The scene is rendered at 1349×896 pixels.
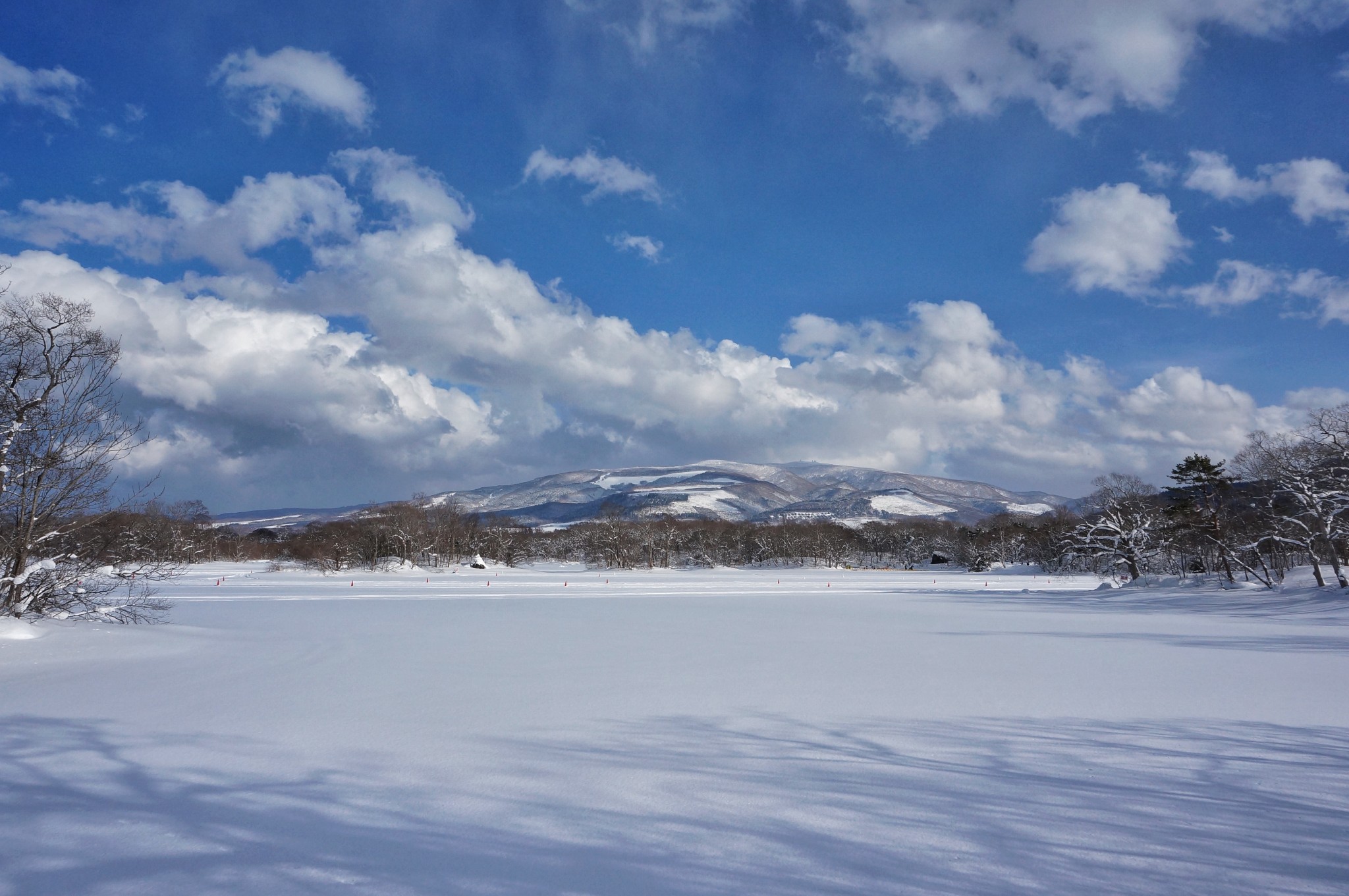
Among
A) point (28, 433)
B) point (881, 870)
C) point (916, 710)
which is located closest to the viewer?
point (881, 870)

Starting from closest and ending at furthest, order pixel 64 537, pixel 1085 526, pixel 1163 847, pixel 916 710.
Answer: pixel 1163 847
pixel 916 710
pixel 64 537
pixel 1085 526

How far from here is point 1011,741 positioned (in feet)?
21.5

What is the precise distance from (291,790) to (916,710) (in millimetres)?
6227

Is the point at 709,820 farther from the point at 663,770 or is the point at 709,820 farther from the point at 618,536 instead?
the point at 618,536

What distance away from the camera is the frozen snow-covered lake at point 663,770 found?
155 inches

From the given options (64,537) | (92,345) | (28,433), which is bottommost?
(64,537)

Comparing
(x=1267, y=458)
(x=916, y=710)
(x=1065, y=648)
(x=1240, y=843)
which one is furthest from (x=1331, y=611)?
(x=1240, y=843)

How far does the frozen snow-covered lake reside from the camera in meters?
3.94

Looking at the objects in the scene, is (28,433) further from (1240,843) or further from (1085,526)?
(1085,526)

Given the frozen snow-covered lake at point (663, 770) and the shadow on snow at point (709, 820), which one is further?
the frozen snow-covered lake at point (663, 770)

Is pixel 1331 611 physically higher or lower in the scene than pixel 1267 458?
lower

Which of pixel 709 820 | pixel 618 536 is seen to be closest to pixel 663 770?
pixel 709 820

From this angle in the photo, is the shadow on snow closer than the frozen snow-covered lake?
Yes

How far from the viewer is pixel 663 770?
18.7ft
